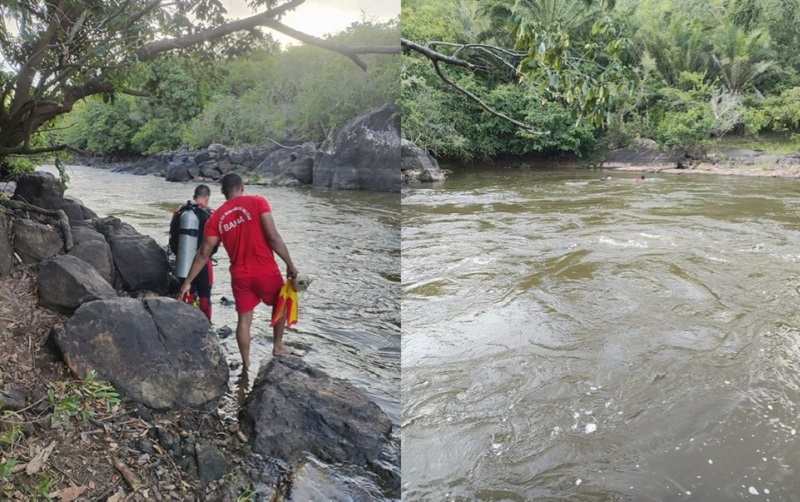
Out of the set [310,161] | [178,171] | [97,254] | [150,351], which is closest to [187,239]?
[97,254]

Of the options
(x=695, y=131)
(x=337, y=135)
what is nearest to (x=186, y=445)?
(x=337, y=135)

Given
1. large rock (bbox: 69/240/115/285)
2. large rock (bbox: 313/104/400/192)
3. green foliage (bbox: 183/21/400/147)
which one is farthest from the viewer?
large rock (bbox: 313/104/400/192)

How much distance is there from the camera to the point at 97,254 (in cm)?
308

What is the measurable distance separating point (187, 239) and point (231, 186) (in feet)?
2.38

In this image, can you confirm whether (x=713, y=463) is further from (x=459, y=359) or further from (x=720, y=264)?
(x=720, y=264)

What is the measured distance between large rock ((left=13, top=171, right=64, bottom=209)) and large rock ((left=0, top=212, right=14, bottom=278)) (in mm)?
683

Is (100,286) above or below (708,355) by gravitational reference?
above

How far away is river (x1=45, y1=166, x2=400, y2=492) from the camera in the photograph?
2832 millimetres

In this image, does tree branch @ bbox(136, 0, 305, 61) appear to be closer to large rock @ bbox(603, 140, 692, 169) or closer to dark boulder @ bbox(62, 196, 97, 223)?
dark boulder @ bbox(62, 196, 97, 223)

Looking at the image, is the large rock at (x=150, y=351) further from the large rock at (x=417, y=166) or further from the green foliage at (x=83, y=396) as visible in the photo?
the large rock at (x=417, y=166)

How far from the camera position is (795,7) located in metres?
18.8

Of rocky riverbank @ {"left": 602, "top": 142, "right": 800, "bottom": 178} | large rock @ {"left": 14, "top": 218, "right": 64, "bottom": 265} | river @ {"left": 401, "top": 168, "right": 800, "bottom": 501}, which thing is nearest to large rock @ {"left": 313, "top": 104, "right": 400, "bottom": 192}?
river @ {"left": 401, "top": 168, "right": 800, "bottom": 501}

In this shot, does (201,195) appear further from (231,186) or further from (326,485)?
(326,485)

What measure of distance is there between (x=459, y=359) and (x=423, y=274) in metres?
1.97
